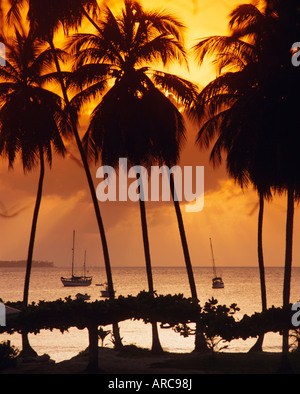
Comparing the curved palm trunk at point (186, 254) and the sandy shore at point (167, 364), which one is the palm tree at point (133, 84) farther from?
the sandy shore at point (167, 364)

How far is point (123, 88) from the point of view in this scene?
30828mm

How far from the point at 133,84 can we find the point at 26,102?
5799 millimetres

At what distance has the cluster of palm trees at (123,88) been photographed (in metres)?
29.3

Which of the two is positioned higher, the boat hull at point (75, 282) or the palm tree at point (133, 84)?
the palm tree at point (133, 84)

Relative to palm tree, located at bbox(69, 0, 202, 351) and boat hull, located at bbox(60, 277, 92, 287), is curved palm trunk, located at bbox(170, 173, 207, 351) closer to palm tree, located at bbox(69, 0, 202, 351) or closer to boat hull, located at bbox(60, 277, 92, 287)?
palm tree, located at bbox(69, 0, 202, 351)

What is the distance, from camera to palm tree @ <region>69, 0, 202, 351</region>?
101 ft

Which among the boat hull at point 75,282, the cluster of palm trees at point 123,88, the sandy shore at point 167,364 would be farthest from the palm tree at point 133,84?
the boat hull at point 75,282

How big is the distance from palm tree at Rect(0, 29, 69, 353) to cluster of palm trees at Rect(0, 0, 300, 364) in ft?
0.18

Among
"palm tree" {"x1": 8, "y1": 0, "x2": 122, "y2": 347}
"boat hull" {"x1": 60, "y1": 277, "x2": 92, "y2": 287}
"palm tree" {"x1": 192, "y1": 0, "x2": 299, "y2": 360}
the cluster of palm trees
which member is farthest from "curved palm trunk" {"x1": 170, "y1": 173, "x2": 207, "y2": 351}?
"boat hull" {"x1": 60, "y1": 277, "x2": 92, "y2": 287}

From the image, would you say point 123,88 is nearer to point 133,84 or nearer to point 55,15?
point 133,84

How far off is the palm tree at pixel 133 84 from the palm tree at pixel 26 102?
7.94 feet

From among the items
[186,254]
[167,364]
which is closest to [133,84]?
[186,254]
